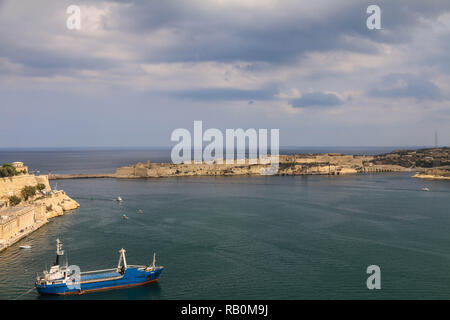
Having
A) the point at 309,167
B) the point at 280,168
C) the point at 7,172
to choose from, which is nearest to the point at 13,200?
the point at 7,172

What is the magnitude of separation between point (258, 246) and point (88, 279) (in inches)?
468

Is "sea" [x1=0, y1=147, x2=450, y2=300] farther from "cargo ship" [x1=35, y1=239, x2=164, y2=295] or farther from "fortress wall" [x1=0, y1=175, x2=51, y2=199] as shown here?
"fortress wall" [x1=0, y1=175, x2=51, y2=199]

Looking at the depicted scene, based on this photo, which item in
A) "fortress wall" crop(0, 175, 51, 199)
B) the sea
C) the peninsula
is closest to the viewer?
the sea

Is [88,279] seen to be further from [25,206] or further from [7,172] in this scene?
[7,172]

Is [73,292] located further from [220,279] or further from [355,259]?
[355,259]

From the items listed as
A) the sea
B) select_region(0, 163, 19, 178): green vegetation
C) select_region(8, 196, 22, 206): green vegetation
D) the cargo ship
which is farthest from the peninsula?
the cargo ship

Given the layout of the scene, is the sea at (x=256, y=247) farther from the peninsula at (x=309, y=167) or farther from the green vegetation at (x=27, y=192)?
the peninsula at (x=309, y=167)

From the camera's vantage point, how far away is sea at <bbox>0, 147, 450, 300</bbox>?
62.0 feet

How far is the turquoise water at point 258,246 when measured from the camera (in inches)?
745

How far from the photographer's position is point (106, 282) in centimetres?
1912

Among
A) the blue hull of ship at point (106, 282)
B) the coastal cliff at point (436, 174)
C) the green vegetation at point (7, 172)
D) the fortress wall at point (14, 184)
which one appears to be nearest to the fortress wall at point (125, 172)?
the fortress wall at point (14, 184)

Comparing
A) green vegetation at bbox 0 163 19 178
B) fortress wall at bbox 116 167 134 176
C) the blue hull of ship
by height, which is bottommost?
the blue hull of ship

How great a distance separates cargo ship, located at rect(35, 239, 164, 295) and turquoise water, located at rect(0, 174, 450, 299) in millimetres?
444
